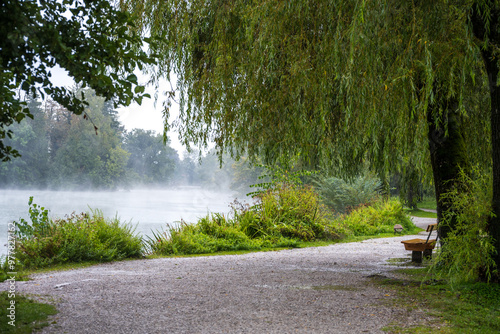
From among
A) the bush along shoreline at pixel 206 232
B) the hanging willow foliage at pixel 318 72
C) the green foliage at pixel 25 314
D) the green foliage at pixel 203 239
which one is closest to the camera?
the green foliage at pixel 25 314

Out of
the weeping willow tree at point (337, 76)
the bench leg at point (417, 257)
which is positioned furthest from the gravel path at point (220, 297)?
the weeping willow tree at point (337, 76)

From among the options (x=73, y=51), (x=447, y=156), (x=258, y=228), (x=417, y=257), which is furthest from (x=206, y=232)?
(x=73, y=51)

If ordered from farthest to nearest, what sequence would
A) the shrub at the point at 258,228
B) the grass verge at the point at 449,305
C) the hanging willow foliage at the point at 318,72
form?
the shrub at the point at 258,228, the hanging willow foliage at the point at 318,72, the grass verge at the point at 449,305

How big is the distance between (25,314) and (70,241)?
149 inches

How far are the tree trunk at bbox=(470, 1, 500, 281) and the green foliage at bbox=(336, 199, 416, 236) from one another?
8.50 m

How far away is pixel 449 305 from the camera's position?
458cm

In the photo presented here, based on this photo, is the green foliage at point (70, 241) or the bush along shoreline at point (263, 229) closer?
the green foliage at point (70, 241)

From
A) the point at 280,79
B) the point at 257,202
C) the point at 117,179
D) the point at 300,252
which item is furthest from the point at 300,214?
the point at 117,179

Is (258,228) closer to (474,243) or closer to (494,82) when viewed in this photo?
(474,243)

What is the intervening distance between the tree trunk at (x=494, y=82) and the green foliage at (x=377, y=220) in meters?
8.50

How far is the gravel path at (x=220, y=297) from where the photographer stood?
3.96m

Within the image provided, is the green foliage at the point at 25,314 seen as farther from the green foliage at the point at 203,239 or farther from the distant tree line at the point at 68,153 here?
the distant tree line at the point at 68,153

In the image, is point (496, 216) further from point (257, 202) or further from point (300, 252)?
point (257, 202)

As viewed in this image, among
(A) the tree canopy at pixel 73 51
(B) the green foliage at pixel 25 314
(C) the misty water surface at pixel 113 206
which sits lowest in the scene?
(C) the misty water surface at pixel 113 206
